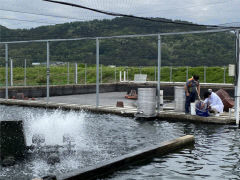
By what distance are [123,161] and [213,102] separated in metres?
8.69

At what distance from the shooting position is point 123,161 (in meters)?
9.50

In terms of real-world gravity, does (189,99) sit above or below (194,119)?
above

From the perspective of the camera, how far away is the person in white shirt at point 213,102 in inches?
668

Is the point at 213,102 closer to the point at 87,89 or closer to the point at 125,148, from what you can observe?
the point at 125,148

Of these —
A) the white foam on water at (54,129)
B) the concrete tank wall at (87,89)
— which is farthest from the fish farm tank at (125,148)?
the concrete tank wall at (87,89)

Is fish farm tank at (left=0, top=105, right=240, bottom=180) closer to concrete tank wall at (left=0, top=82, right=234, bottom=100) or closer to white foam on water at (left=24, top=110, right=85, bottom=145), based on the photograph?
white foam on water at (left=24, top=110, right=85, bottom=145)

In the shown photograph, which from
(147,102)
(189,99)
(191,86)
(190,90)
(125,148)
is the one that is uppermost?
(191,86)

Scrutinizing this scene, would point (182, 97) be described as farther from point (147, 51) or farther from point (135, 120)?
point (147, 51)

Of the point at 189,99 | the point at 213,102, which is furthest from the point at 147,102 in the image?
the point at 213,102

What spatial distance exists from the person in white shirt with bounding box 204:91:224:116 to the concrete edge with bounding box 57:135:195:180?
4.95m

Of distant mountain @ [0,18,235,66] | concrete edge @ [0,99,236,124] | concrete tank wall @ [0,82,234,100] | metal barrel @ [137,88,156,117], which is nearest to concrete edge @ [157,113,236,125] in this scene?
concrete edge @ [0,99,236,124]

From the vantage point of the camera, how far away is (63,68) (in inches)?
1714

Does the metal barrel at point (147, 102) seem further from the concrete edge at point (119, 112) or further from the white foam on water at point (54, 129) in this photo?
the white foam on water at point (54, 129)

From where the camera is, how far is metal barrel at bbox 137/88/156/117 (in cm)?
1723
